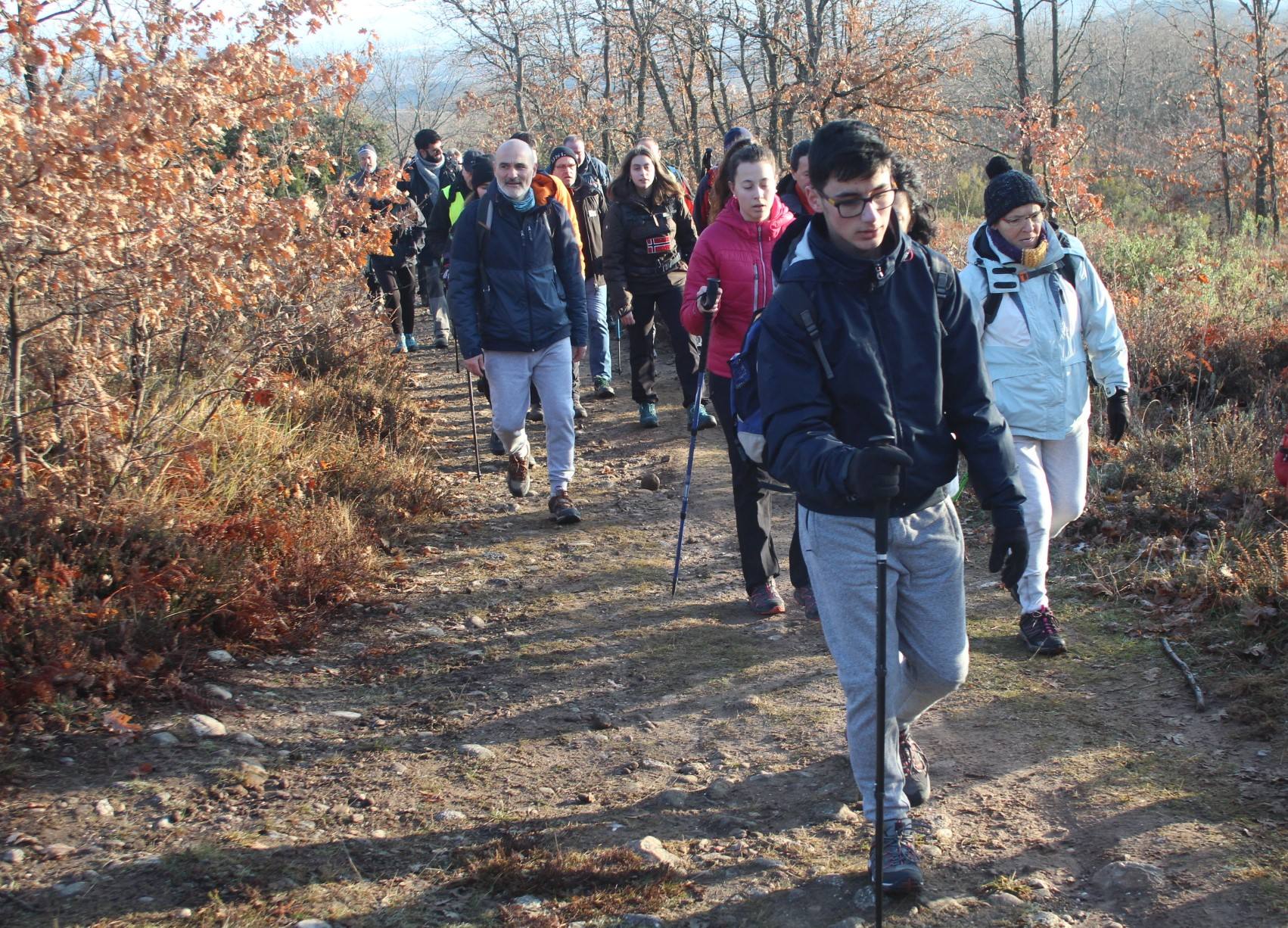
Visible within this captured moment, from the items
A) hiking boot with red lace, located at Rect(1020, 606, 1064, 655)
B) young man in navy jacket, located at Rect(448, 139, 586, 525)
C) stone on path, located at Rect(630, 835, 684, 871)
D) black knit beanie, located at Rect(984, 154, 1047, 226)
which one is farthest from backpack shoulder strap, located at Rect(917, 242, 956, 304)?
young man in navy jacket, located at Rect(448, 139, 586, 525)

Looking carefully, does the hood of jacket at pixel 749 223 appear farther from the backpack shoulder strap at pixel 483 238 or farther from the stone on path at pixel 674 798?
the stone on path at pixel 674 798

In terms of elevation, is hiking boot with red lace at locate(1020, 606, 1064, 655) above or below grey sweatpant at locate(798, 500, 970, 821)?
below

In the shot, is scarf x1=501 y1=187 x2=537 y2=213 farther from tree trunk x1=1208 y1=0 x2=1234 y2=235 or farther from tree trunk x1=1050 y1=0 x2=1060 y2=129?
tree trunk x1=1208 y1=0 x2=1234 y2=235

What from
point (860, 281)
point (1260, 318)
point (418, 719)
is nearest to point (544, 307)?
point (418, 719)

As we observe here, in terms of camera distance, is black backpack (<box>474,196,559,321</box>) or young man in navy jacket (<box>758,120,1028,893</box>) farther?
black backpack (<box>474,196,559,321</box>)

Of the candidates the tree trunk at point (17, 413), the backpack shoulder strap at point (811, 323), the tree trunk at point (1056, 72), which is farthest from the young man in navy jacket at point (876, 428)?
the tree trunk at point (1056, 72)

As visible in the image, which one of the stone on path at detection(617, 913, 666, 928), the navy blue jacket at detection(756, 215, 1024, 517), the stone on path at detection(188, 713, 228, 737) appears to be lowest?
the stone on path at detection(617, 913, 666, 928)

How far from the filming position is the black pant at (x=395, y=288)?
42.3 ft

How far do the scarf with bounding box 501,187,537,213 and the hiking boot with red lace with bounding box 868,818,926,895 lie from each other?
480 cm

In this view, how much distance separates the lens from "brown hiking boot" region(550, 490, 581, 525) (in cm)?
734

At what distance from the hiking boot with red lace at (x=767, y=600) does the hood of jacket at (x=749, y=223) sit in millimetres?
1821

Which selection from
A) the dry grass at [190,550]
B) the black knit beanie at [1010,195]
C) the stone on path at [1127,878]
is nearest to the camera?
the stone on path at [1127,878]

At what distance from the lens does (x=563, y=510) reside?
7344 mm

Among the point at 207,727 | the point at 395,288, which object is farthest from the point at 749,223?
the point at 395,288
